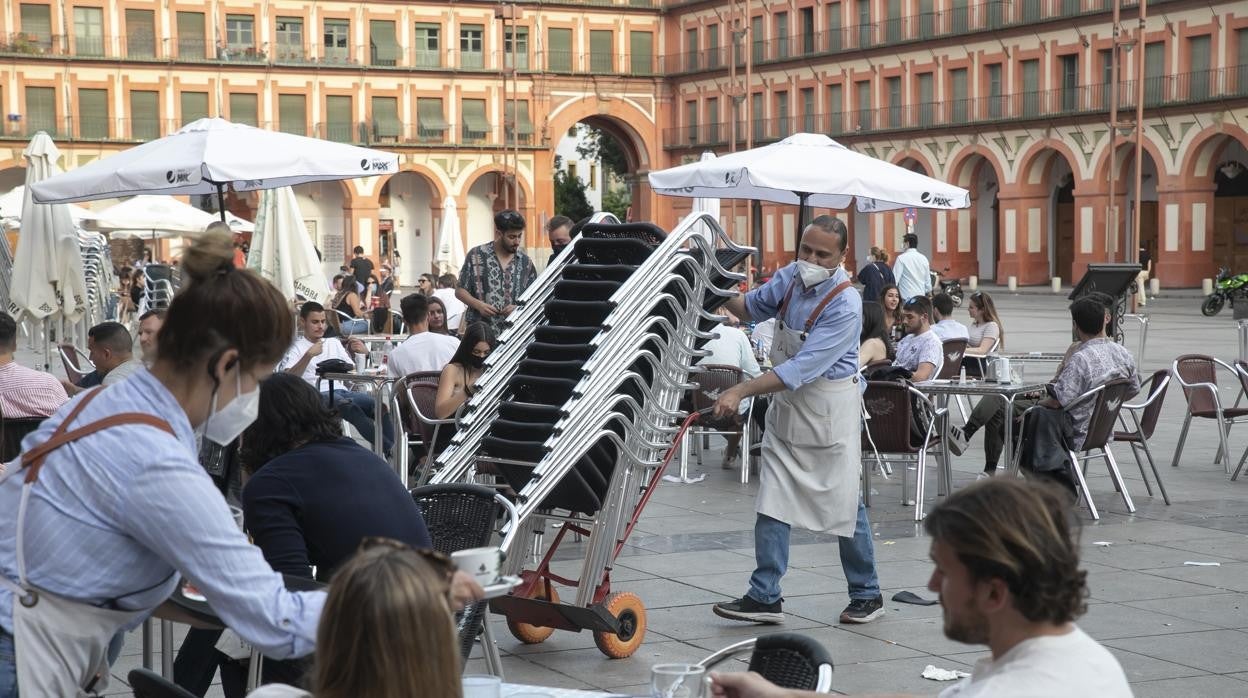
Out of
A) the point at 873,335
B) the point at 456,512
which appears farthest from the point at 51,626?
the point at 873,335

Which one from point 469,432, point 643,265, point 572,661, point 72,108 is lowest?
point 572,661

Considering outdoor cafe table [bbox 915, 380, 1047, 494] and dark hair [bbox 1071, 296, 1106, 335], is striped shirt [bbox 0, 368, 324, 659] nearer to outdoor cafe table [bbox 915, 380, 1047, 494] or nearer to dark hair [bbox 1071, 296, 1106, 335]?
outdoor cafe table [bbox 915, 380, 1047, 494]

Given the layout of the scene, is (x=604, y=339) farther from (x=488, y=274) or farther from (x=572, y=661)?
(x=488, y=274)

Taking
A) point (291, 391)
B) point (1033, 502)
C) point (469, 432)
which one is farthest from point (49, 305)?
point (1033, 502)

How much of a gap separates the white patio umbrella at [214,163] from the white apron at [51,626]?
338 inches

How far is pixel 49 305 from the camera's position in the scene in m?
18.7

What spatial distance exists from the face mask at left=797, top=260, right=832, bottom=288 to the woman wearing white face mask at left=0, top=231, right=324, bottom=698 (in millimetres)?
4142

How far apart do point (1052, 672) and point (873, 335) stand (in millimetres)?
8677

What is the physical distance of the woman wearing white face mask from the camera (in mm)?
2830

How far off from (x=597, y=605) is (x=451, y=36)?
5965cm

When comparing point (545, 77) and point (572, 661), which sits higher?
point (545, 77)

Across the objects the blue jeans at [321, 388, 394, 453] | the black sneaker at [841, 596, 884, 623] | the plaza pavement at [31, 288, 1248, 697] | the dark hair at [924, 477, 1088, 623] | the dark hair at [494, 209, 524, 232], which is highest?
the dark hair at [494, 209, 524, 232]

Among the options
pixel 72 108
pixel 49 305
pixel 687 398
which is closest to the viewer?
pixel 687 398

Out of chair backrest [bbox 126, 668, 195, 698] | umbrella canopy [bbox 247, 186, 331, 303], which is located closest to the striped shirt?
chair backrest [bbox 126, 668, 195, 698]
